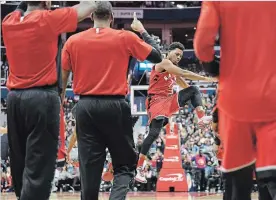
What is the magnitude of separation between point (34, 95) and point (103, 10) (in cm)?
115

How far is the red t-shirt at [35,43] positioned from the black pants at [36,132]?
123 mm

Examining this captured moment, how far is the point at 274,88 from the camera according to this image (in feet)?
12.6

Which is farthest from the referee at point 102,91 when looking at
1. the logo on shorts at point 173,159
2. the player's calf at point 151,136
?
the logo on shorts at point 173,159

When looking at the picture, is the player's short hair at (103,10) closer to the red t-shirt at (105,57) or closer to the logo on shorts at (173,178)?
the red t-shirt at (105,57)

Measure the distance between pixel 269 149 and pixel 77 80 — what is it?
2278 mm

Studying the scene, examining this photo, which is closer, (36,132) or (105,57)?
(36,132)

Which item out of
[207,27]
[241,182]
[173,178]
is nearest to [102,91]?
[207,27]

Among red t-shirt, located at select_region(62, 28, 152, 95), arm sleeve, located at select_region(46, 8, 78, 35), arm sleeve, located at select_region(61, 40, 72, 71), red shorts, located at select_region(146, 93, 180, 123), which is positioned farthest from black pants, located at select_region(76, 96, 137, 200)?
red shorts, located at select_region(146, 93, 180, 123)

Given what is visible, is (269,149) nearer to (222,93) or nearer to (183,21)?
(222,93)

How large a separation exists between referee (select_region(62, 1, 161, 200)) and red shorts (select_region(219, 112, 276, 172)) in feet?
4.62

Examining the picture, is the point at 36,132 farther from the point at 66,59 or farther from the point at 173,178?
the point at 173,178

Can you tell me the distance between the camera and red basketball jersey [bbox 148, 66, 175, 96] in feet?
32.4

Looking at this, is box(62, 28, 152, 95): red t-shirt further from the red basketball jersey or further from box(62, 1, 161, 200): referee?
the red basketball jersey

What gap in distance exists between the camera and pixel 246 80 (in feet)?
12.8
